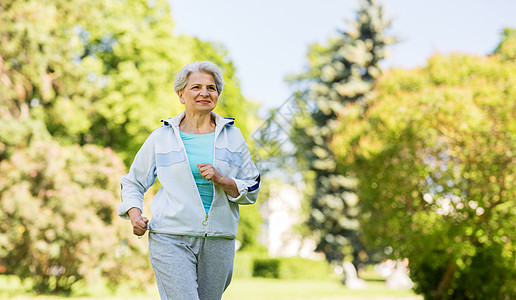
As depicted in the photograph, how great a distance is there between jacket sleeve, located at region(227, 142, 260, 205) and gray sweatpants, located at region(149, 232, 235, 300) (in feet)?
0.77

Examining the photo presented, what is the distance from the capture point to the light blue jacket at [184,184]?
118 inches

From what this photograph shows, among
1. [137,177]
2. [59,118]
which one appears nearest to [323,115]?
[59,118]

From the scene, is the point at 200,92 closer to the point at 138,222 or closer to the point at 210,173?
the point at 210,173

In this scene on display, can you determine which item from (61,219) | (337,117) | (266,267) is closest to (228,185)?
(61,219)

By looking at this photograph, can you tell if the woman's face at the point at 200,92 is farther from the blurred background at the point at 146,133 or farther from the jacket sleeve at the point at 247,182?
the blurred background at the point at 146,133

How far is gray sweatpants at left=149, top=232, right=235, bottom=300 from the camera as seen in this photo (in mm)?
2934

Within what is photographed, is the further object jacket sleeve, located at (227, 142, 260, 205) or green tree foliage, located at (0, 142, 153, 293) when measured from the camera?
green tree foliage, located at (0, 142, 153, 293)

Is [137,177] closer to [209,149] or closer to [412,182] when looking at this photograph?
[209,149]

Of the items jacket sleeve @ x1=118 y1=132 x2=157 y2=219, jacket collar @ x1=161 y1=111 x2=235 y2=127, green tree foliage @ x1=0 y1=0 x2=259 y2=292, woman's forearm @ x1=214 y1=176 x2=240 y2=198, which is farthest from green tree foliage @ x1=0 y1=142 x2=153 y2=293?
woman's forearm @ x1=214 y1=176 x2=240 y2=198

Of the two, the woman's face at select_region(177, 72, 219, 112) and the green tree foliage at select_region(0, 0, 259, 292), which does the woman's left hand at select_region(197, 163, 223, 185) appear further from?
the green tree foliage at select_region(0, 0, 259, 292)

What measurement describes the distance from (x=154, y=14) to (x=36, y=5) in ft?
17.0

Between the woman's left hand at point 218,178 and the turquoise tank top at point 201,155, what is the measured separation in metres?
0.10

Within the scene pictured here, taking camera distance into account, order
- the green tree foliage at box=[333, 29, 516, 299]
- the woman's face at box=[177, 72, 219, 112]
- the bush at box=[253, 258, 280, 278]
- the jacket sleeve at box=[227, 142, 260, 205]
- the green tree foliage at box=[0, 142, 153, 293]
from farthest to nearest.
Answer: the bush at box=[253, 258, 280, 278] → the green tree foliage at box=[0, 142, 153, 293] → the green tree foliage at box=[333, 29, 516, 299] → the woman's face at box=[177, 72, 219, 112] → the jacket sleeve at box=[227, 142, 260, 205]

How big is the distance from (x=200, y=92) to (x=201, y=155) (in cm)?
32
